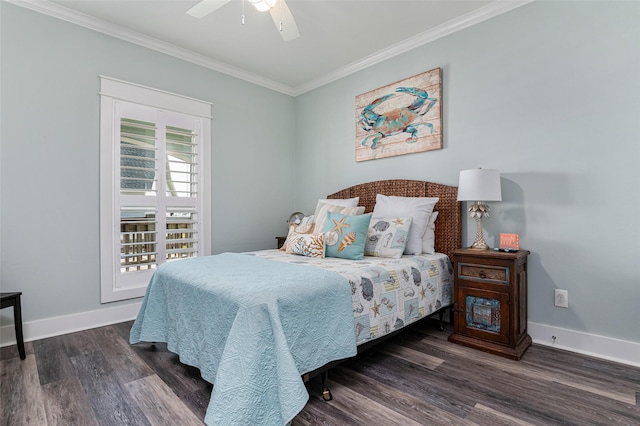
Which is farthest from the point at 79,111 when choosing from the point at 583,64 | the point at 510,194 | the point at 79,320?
the point at 583,64

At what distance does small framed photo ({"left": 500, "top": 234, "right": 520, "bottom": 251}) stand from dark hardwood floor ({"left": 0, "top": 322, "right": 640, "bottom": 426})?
2.44ft

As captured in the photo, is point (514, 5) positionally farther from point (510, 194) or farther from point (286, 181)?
point (286, 181)

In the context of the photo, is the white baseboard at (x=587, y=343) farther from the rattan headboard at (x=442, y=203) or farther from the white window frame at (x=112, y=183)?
the white window frame at (x=112, y=183)

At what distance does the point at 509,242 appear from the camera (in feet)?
8.00

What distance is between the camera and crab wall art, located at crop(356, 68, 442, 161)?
303cm

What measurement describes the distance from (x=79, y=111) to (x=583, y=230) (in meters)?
4.14

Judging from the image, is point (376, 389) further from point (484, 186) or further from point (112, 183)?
point (112, 183)

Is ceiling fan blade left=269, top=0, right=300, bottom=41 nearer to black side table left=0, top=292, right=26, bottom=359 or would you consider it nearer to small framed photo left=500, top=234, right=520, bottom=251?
small framed photo left=500, top=234, right=520, bottom=251

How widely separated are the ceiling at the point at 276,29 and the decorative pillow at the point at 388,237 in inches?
70.3

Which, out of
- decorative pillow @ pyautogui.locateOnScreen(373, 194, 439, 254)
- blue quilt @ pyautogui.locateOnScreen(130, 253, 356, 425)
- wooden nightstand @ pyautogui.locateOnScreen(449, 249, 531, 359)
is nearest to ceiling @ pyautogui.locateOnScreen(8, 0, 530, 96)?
decorative pillow @ pyautogui.locateOnScreen(373, 194, 439, 254)

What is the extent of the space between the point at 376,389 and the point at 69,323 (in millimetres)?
2624

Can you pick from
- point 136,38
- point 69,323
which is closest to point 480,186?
point 136,38

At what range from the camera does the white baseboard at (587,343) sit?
2086 millimetres

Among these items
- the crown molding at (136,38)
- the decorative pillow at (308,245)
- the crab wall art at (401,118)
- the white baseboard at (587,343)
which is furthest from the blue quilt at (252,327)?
the crown molding at (136,38)
